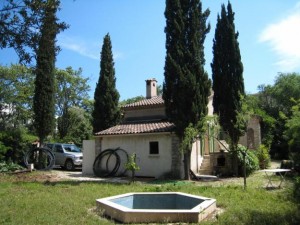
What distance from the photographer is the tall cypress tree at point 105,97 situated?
1001 inches

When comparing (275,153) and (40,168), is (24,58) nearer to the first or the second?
(40,168)

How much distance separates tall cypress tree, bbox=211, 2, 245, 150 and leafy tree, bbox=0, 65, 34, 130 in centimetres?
2469

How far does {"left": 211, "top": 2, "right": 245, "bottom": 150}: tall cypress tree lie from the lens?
→ 19703mm

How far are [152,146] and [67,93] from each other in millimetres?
29562

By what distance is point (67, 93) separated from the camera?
152 feet

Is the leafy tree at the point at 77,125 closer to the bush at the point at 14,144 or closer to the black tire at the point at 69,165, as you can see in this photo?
the black tire at the point at 69,165

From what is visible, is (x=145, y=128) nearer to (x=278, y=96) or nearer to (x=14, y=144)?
(x=14, y=144)

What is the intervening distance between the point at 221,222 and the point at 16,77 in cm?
3652

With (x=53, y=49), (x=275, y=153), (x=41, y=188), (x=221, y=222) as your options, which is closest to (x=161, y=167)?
(x=41, y=188)

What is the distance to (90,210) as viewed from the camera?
30.5ft

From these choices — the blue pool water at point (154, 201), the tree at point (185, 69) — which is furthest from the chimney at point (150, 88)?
the blue pool water at point (154, 201)

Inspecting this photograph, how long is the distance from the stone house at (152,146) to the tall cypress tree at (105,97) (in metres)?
1.81

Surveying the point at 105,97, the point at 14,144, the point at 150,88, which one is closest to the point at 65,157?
the point at 14,144

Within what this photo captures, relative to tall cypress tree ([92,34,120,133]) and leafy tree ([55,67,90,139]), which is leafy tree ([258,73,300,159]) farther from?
leafy tree ([55,67,90,139])
